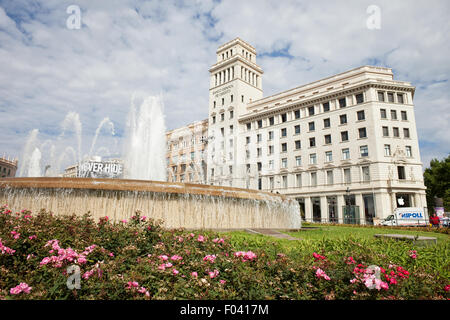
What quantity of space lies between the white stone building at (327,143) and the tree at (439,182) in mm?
12011

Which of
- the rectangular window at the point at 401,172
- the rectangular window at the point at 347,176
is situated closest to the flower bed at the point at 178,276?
the rectangular window at the point at 347,176

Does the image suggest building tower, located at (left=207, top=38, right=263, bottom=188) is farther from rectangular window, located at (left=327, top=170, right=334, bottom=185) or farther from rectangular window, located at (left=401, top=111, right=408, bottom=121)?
rectangular window, located at (left=401, top=111, right=408, bottom=121)

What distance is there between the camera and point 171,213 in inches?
319

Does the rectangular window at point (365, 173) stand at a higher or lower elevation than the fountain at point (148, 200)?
higher

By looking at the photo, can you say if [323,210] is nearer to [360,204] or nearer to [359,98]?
[360,204]

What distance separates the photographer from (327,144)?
124 feet

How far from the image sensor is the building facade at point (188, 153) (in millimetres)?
51106

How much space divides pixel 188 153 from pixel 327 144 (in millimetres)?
27137

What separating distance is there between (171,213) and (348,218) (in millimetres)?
29786

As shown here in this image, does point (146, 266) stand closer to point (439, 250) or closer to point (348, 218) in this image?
point (439, 250)

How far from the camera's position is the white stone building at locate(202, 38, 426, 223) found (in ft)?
109

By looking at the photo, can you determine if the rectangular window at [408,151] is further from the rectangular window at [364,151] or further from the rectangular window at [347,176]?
the rectangular window at [347,176]

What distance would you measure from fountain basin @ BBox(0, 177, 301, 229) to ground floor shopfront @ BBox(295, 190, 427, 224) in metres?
25.4

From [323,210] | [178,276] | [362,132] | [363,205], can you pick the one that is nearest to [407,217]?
[363,205]
